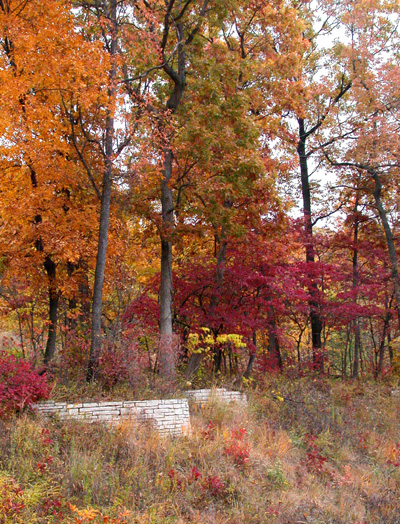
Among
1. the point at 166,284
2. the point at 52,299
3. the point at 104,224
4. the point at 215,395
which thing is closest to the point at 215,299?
the point at 166,284

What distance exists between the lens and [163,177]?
32.8 ft

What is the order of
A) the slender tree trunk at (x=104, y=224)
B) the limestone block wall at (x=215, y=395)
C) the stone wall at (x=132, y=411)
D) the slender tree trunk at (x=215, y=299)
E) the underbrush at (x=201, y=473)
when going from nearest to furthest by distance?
the underbrush at (x=201, y=473) < the stone wall at (x=132, y=411) < the slender tree trunk at (x=104, y=224) < the limestone block wall at (x=215, y=395) < the slender tree trunk at (x=215, y=299)

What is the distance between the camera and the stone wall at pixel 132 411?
659cm

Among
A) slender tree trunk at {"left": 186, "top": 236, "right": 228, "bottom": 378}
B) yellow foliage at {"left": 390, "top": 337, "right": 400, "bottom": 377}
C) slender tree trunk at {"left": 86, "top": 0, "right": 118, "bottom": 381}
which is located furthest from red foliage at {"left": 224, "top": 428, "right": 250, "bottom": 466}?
yellow foliage at {"left": 390, "top": 337, "right": 400, "bottom": 377}

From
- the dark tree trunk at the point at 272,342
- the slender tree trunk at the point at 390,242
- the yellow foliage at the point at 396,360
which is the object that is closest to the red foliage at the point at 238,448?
the dark tree trunk at the point at 272,342

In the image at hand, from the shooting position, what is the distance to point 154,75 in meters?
11.1

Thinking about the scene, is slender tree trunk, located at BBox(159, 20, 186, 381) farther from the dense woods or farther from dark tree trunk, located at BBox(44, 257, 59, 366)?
dark tree trunk, located at BBox(44, 257, 59, 366)

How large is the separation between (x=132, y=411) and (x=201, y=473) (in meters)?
1.57

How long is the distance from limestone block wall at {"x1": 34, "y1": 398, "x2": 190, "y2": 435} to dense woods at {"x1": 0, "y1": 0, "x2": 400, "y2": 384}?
903 mm

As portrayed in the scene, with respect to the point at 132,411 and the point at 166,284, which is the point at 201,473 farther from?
the point at 166,284

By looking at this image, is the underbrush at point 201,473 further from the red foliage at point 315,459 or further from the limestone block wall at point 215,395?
the limestone block wall at point 215,395

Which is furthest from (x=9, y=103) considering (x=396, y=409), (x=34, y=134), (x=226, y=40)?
(x=396, y=409)

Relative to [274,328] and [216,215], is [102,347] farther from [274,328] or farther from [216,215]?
[274,328]

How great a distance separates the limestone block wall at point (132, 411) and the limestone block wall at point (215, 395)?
833mm
